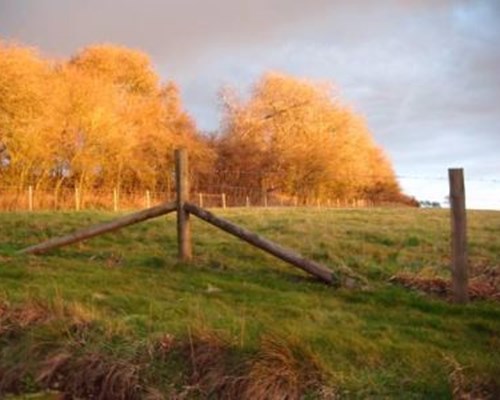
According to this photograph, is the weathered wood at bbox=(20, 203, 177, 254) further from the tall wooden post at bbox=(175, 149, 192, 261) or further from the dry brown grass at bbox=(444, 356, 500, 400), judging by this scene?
the dry brown grass at bbox=(444, 356, 500, 400)

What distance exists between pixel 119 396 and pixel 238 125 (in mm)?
61085

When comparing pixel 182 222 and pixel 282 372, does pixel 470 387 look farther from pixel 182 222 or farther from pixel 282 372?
pixel 182 222

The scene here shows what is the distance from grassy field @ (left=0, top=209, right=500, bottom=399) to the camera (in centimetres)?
688

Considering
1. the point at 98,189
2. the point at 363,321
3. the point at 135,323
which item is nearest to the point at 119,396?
the point at 135,323

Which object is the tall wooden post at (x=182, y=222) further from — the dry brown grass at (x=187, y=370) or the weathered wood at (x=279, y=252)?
the dry brown grass at (x=187, y=370)

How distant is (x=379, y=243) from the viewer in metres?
15.5

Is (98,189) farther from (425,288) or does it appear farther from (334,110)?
(425,288)

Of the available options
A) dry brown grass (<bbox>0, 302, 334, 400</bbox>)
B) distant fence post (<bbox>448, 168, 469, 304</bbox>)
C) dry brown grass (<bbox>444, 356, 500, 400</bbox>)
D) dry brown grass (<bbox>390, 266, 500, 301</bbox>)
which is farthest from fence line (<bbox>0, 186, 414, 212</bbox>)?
dry brown grass (<bbox>444, 356, 500, 400</bbox>)

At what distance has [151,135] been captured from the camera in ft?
169

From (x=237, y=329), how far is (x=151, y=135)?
145 ft

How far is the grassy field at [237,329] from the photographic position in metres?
6.88

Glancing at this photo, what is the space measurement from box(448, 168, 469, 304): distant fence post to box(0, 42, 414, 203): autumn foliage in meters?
32.4

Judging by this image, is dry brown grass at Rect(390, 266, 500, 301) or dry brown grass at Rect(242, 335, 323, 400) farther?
dry brown grass at Rect(390, 266, 500, 301)

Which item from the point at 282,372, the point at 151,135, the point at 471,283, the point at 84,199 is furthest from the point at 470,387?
the point at 151,135
